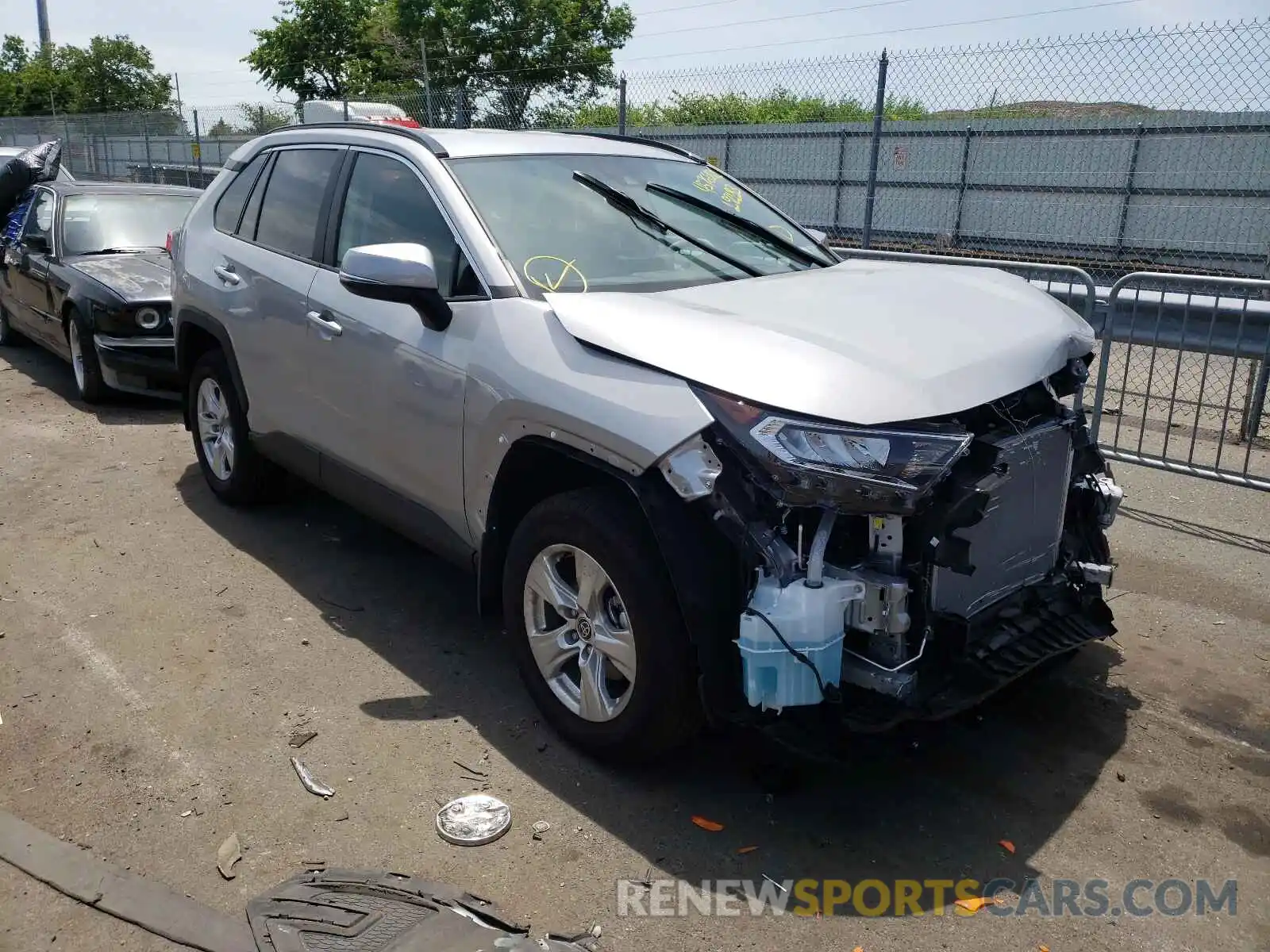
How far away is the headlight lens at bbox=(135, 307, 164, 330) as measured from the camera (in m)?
7.62

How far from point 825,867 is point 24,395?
317 inches

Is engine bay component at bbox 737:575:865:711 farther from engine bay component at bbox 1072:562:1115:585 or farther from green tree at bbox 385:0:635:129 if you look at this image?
green tree at bbox 385:0:635:129

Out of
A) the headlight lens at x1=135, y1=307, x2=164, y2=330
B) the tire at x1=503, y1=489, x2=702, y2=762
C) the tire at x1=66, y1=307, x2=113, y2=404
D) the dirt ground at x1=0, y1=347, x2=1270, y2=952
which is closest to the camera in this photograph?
the dirt ground at x1=0, y1=347, x2=1270, y2=952

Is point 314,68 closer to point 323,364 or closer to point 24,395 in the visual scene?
point 24,395

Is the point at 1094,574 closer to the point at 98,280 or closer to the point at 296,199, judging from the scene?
the point at 296,199

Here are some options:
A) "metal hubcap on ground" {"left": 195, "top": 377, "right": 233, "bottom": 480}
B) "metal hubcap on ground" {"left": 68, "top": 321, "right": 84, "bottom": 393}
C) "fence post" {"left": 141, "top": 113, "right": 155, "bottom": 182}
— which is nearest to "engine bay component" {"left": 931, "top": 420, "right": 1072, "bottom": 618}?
"metal hubcap on ground" {"left": 195, "top": 377, "right": 233, "bottom": 480}

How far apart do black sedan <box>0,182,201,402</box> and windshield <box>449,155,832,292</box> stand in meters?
4.48

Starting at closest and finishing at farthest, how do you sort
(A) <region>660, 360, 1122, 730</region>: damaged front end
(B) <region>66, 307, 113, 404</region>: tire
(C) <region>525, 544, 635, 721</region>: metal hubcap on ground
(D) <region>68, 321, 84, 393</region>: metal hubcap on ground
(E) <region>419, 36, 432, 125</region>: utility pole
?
(A) <region>660, 360, 1122, 730</region>: damaged front end → (C) <region>525, 544, 635, 721</region>: metal hubcap on ground → (B) <region>66, 307, 113, 404</region>: tire → (D) <region>68, 321, 84, 393</region>: metal hubcap on ground → (E) <region>419, 36, 432, 125</region>: utility pole

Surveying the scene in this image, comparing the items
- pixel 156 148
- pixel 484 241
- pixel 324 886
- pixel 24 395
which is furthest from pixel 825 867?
pixel 156 148

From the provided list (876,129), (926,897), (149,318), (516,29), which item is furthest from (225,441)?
(516,29)

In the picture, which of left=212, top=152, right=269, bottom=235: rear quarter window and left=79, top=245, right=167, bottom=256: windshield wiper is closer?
left=212, top=152, right=269, bottom=235: rear quarter window

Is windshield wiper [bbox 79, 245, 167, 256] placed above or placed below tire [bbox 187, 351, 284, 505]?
above

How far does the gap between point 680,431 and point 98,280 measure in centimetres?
668

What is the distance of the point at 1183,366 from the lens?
21.9 feet
